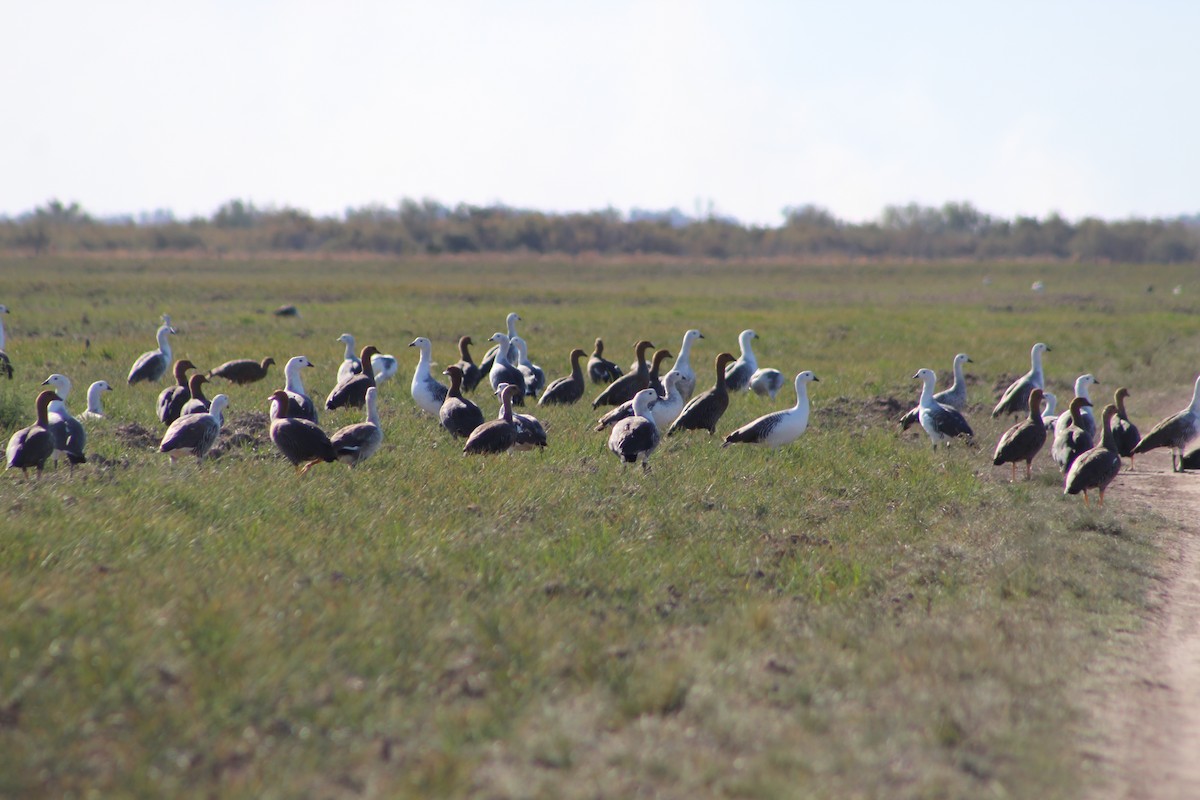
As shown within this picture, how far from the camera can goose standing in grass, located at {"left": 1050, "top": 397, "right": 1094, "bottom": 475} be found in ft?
40.2

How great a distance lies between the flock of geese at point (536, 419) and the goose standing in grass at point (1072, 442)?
15mm

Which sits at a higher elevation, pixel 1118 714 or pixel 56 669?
pixel 56 669

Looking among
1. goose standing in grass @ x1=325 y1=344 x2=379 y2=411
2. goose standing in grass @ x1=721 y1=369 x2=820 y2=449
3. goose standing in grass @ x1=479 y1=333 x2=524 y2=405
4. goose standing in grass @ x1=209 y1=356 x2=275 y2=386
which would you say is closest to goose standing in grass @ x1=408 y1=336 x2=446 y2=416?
goose standing in grass @ x1=325 y1=344 x2=379 y2=411

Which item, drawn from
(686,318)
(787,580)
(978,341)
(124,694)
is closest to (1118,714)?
(787,580)

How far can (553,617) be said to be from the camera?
670 centimetres

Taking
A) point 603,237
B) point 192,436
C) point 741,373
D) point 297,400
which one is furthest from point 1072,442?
point 603,237

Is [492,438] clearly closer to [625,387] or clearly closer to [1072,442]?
[625,387]

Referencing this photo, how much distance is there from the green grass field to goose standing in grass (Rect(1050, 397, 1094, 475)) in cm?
32

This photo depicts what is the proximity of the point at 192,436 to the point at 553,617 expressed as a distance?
19.5 feet

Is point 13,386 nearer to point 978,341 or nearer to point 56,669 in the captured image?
point 56,669

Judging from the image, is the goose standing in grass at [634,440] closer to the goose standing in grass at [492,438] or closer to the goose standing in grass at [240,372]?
the goose standing in grass at [492,438]

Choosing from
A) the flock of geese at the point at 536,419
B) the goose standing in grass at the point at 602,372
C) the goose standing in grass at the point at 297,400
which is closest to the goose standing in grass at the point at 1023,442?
the flock of geese at the point at 536,419

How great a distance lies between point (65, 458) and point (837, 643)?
311 inches

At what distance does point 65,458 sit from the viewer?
11.1 m
